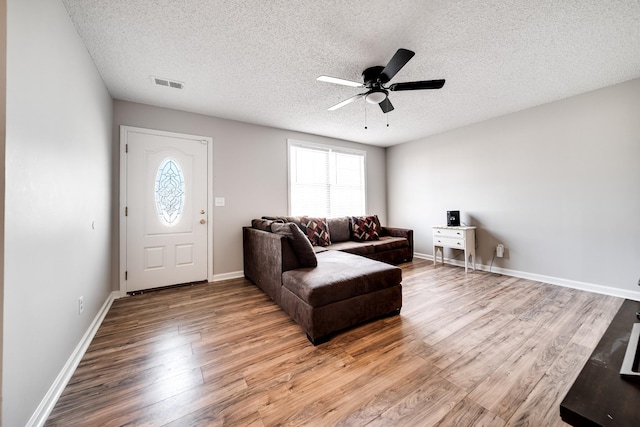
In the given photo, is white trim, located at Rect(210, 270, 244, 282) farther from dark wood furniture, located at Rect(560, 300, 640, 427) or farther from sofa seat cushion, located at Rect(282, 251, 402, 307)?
dark wood furniture, located at Rect(560, 300, 640, 427)

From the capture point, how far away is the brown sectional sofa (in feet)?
6.09

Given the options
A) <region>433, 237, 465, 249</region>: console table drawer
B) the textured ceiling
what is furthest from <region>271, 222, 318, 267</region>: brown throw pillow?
<region>433, 237, 465, 249</region>: console table drawer

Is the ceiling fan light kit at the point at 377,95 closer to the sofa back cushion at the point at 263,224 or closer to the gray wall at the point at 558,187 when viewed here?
the sofa back cushion at the point at 263,224

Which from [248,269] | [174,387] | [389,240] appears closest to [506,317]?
[389,240]

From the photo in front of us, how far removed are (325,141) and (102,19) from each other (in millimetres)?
3330

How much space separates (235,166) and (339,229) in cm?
208

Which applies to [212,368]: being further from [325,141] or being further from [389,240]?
[325,141]

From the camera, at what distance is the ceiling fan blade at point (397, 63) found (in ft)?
5.84

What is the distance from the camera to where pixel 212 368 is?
1558mm

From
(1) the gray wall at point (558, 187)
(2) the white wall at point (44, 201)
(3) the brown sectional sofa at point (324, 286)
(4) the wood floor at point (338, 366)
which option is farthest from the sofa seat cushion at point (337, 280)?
(1) the gray wall at point (558, 187)

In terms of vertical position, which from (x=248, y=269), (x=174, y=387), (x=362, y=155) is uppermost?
(x=362, y=155)

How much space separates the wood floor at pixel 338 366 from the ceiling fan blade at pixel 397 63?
2279 millimetres

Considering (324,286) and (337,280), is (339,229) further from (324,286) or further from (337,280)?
(324,286)

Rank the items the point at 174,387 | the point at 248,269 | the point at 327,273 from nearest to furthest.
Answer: the point at 174,387 → the point at 327,273 → the point at 248,269
